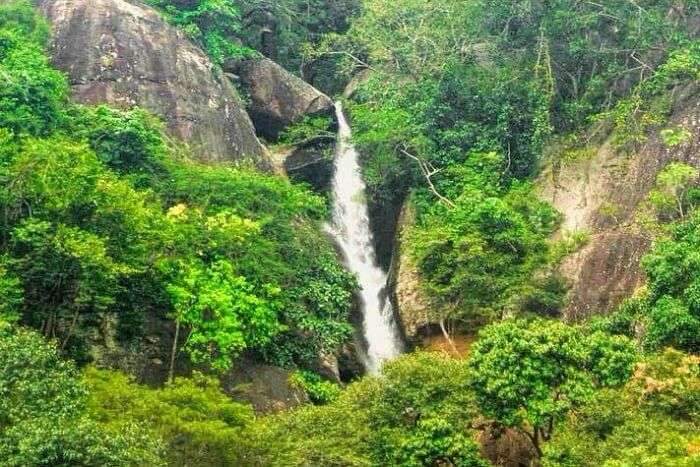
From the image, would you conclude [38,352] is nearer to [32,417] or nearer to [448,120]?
[32,417]

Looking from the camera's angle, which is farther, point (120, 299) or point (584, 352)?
point (120, 299)

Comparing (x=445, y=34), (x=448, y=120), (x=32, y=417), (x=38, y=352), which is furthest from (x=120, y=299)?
(x=445, y=34)

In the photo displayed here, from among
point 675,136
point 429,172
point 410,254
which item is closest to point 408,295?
point 410,254

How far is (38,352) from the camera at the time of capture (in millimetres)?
14508

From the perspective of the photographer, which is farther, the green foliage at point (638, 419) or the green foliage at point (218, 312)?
the green foliage at point (218, 312)

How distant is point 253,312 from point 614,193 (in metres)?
13.7

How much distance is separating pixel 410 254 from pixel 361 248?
6.13 m

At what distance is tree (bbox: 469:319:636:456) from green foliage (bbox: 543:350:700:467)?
1.84 feet

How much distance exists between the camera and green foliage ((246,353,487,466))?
688 inches

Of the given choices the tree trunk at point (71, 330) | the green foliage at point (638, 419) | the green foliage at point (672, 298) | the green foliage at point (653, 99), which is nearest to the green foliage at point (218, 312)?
the tree trunk at point (71, 330)

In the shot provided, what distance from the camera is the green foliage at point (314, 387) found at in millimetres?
23875

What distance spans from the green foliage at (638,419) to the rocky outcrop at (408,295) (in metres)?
11.4

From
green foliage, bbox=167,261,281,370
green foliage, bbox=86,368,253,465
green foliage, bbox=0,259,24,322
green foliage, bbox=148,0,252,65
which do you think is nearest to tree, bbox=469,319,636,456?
green foliage, bbox=86,368,253,465

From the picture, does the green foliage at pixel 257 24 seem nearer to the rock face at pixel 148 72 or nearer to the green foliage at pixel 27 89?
the rock face at pixel 148 72
